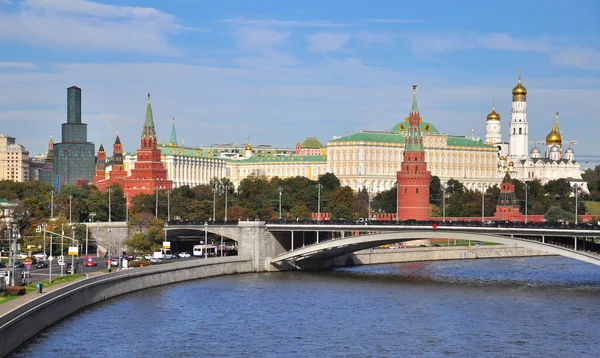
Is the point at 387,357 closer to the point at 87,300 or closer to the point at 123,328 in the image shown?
the point at 123,328

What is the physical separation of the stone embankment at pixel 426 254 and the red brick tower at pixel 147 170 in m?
60.7

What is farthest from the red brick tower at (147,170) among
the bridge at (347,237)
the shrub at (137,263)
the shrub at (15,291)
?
the shrub at (15,291)

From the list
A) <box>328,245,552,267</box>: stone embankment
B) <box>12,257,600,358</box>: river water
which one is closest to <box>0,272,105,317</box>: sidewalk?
<box>12,257,600,358</box>: river water

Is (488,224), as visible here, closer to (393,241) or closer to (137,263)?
(393,241)

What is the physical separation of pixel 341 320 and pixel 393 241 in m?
30.5

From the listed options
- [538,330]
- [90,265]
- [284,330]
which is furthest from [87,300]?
[538,330]

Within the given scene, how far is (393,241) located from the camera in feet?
326

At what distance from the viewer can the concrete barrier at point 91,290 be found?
5553cm

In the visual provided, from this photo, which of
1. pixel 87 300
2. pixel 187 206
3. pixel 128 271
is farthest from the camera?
pixel 187 206

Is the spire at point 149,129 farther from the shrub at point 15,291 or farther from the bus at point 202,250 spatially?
the shrub at point 15,291

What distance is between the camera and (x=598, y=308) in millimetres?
74000

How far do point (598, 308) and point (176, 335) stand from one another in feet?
89.5

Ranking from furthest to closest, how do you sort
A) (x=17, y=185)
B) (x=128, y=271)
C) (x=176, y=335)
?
1. (x=17, y=185)
2. (x=128, y=271)
3. (x=176, y=335)

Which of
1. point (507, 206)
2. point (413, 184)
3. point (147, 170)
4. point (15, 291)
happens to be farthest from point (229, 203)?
point (15, 291)
